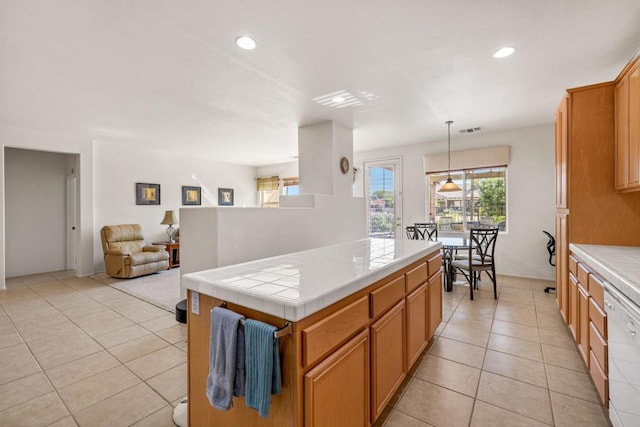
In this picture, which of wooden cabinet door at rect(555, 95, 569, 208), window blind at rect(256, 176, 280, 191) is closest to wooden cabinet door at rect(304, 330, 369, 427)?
wooden cabinet door at rect(555, 95, 569, 208)

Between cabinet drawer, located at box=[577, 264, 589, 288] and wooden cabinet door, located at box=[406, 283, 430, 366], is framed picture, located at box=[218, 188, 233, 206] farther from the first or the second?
cabinet drawer, located at box=[577, 264, 589, 288]

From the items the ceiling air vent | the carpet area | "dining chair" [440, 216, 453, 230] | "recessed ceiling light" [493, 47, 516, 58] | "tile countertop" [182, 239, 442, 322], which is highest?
the ceiling air vent

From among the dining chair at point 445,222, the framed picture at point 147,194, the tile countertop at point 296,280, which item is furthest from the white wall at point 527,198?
the framed picture at point 147,194

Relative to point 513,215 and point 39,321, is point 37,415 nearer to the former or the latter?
point 39,321

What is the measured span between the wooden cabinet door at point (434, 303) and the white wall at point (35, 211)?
719 cm

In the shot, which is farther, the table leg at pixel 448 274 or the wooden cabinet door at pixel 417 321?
the table leg at pixel 448 274

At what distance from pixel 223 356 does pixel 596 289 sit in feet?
7.69

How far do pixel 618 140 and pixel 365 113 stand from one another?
8.46ft

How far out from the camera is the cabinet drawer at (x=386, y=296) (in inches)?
61.5

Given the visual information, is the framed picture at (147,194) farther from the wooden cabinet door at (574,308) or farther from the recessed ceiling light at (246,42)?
the wooden cabinet door at (574,308)

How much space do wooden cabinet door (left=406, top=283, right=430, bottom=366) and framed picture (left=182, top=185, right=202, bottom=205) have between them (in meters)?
6.41

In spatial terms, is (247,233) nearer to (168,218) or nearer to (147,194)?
(168,218)

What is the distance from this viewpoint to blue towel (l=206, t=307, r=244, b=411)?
1136 mm

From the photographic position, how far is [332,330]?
1.23 metres
